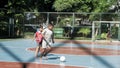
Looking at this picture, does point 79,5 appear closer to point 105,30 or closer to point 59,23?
point 59,23

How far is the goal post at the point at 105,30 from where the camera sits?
33438 millimetres

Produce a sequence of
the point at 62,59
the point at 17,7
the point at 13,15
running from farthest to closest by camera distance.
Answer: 1. the point at 17,7
2. the point at 13,15
3. the point at 62,59

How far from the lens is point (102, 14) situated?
34.5 m

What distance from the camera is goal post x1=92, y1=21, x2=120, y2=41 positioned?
110 feet

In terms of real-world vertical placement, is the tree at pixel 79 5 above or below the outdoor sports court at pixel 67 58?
above

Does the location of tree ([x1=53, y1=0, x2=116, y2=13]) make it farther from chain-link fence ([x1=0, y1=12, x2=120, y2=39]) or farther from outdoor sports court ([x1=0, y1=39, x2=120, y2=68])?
outdoor sports court ([x1=0, y1=39, x2=120, y2=68])

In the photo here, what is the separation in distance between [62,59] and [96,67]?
2.34 meters

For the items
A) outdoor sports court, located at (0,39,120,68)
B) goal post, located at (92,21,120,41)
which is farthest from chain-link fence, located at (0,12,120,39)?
outdoor sports court, located at (0,39,120,68)

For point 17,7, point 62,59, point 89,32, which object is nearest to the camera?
point 62,59

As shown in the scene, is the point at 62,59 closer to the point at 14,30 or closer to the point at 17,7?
the point at 14,30

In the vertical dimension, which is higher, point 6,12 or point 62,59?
point 6,12

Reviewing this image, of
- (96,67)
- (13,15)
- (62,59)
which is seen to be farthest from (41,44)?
(13,15)

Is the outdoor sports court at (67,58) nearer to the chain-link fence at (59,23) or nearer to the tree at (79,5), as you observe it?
the chain-link fence at (59,23)

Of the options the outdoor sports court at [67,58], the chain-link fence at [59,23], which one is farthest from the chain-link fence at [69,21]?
the outdoor sports court at [67,58]
